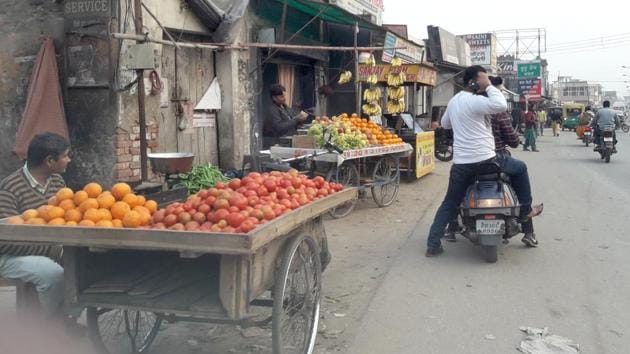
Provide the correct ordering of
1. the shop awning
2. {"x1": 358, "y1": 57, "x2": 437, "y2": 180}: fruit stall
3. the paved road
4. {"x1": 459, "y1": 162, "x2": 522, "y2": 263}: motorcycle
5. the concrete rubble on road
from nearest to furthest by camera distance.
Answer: the concrete rubble on road
the paved road
{"x1": 459, "y1": 162, "x2": 522, "y2": 263}: motorcycle
the shop awning
{"x1": 358, "y1": 57, "x2": 437, "y2": 180}: fruit stall

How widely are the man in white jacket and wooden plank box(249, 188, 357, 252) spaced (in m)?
2.05

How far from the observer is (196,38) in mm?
9320

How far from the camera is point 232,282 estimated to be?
302 centimetres

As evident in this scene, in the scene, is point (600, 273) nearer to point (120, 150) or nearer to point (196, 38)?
point (120, 150)

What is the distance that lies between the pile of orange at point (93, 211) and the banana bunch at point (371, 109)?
8.71 m

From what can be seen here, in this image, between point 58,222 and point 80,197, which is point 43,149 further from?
point 58,222

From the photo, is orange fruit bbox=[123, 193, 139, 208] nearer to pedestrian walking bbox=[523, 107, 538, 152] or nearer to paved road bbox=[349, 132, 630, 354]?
paved road bbox=[349, 132, 630, 354]

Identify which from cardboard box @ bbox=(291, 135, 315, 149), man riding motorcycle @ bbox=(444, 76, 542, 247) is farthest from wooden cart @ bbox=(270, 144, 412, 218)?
man riding motorcycle @ bbox=(444, 76, 542, 247)

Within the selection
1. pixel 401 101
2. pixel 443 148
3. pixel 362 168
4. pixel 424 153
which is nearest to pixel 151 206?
pixel 362 168

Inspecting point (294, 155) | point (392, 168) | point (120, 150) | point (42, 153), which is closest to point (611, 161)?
point (392, 168)

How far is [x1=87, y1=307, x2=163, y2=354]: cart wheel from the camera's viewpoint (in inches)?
156

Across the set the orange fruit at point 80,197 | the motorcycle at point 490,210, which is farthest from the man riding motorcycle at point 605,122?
the orange fruit at point 80,197

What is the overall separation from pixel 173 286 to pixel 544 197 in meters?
8.77

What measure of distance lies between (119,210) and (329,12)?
372 inches
